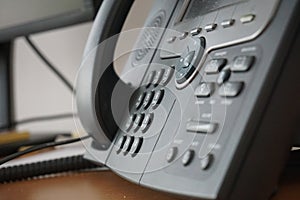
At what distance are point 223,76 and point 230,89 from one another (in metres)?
0.01

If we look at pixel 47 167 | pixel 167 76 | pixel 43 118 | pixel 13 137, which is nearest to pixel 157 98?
pixel 167 76

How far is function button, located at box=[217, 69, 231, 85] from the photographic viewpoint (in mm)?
342

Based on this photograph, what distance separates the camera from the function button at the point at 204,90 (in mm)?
353

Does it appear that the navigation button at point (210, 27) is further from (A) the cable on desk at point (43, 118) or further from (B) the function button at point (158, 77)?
(A) the cable on desk at point (43, 118)

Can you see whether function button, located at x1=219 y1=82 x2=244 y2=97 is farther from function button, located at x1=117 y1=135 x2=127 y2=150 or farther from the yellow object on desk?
the yellow object on desk

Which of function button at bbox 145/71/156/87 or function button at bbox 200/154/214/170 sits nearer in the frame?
function button at bbox 200/154/214/170

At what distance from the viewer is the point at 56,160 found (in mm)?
615

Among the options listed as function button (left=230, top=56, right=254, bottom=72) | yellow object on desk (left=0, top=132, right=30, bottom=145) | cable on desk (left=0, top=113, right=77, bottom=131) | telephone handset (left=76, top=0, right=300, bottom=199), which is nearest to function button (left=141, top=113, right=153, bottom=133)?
telephone handset (left=76, top=0, right=300, bottom=199)

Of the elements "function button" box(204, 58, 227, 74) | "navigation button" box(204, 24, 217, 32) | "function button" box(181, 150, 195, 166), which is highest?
"navigation button" box(204, 24, 217, 32)

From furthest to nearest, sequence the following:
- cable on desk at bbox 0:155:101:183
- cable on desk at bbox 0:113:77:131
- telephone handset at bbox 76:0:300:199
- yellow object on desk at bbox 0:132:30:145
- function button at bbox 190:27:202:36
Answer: cable on desk at bbox 0:113:77:131, yellow object on desk at bbox 0:132:30:145, cable on desk at bbox 0:155:101:183, function button at bbox 190:27:202:36, telephone handset at bbox 76:0:300:199

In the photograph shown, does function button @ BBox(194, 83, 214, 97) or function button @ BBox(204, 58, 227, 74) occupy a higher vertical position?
function button @ BBox(204, 58, 227, 74)

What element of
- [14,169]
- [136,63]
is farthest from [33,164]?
[136,63]

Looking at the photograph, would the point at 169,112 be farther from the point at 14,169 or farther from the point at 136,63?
the point at 14,169

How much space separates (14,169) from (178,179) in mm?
317
